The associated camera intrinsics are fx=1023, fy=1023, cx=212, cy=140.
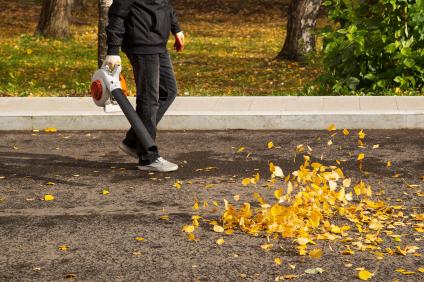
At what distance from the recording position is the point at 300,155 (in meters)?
9.23

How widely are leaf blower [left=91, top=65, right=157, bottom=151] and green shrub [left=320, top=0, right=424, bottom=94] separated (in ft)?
14.7

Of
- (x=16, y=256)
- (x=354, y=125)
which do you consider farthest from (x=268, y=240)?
(x=354, y=125)

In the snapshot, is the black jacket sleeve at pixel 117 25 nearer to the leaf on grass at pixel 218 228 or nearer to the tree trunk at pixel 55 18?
the leaf on grass at pixel 218 228

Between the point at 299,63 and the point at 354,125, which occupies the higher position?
the point at 354,125

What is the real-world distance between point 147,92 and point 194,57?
39.9 ft

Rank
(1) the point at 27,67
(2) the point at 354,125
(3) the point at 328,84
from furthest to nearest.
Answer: (1) the point at 27,67
(3) the point at 328,84
(2) the point at 354,125

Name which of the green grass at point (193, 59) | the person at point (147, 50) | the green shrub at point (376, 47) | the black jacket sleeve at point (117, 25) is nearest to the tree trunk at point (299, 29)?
the green grass at point (193, 59)

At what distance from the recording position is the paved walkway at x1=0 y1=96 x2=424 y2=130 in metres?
10.5

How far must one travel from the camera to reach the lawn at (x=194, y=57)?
614 inches

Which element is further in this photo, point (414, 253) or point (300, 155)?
point (300, 155)

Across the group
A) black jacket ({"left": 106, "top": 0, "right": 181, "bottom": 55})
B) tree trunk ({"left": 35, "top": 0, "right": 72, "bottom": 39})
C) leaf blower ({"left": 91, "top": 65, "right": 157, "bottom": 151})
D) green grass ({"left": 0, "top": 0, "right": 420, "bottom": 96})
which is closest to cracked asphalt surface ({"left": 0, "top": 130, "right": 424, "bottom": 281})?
leaf blower ({"left": 91, "top": 65, "right": 157, "bottom": 151})

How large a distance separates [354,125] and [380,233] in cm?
417

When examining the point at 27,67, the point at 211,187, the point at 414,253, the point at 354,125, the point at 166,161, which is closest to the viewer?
the point at 414,253

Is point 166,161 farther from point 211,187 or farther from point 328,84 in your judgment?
point 328,84
